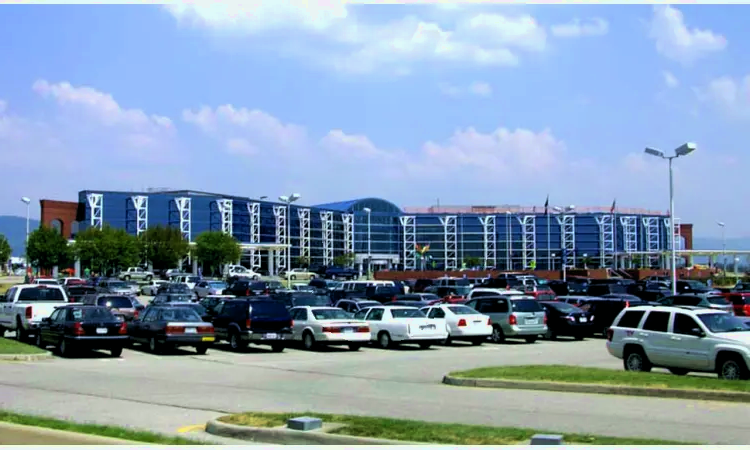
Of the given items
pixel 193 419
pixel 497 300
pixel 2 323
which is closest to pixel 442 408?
pixel 193 419

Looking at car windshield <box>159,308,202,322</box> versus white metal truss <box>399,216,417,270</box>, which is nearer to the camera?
car windshield <box>159,308,202,322</box>

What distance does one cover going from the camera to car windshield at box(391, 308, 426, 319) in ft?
97.2

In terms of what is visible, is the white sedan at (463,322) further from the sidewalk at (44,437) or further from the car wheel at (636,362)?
the sidewalk at (44,437)

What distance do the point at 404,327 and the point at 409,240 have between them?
116 m

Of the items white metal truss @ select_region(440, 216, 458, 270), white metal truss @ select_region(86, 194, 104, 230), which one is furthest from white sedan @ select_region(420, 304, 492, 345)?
white metal truss @ select_region(440, 216, 458, 270)

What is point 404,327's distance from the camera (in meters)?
29.1

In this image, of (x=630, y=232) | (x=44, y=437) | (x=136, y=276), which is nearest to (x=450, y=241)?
(x=630, y=232)

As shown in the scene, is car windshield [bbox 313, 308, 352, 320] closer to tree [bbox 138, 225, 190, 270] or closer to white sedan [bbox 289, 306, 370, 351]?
white sedan [bbox 289, 306, 370, 351]

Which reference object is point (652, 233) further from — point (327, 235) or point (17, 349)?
point (17, 349)

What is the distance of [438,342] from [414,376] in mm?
10140

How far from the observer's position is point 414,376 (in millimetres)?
20625

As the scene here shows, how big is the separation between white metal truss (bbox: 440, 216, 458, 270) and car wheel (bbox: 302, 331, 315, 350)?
11429 cm

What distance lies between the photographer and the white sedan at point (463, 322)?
30125mm

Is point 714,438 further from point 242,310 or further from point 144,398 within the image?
point 242,310
